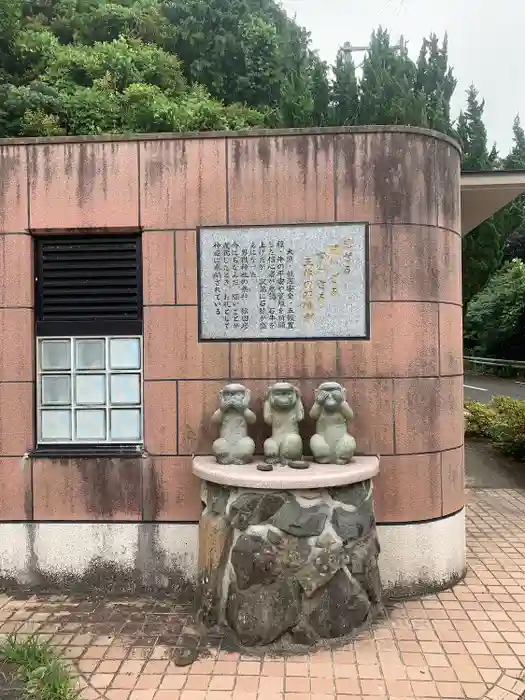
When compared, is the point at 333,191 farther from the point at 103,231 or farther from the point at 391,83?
the point at 391,83

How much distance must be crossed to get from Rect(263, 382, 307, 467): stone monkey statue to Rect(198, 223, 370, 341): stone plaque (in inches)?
22.1

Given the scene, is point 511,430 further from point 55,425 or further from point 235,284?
point 55,425

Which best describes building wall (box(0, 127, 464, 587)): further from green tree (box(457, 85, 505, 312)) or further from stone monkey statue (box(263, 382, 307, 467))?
green tree (box(457, 85, 505, 312))

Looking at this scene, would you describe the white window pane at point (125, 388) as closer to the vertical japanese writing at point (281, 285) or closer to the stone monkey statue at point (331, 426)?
the vertical japanese writing at point (281, 285)

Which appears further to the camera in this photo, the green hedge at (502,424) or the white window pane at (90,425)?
the green hedge at (502,424)

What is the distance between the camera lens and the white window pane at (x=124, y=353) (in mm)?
4762

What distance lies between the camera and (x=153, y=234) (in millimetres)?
4664

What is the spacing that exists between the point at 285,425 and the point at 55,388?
213 cm

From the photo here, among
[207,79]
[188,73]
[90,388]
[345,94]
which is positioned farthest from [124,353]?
[188,73]

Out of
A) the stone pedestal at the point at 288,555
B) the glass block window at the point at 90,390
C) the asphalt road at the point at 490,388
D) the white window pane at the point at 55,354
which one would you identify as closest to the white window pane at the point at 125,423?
the glass block window at the point at 90,390

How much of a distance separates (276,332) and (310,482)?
1377 mm

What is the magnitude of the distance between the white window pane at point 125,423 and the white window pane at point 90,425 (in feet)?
0.30

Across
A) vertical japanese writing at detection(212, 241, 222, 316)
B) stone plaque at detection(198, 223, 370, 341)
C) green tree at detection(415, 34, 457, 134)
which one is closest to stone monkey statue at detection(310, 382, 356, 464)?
stone plaque at detection(198, 223, 370, 341)

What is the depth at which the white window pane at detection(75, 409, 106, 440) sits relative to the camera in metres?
4.75
